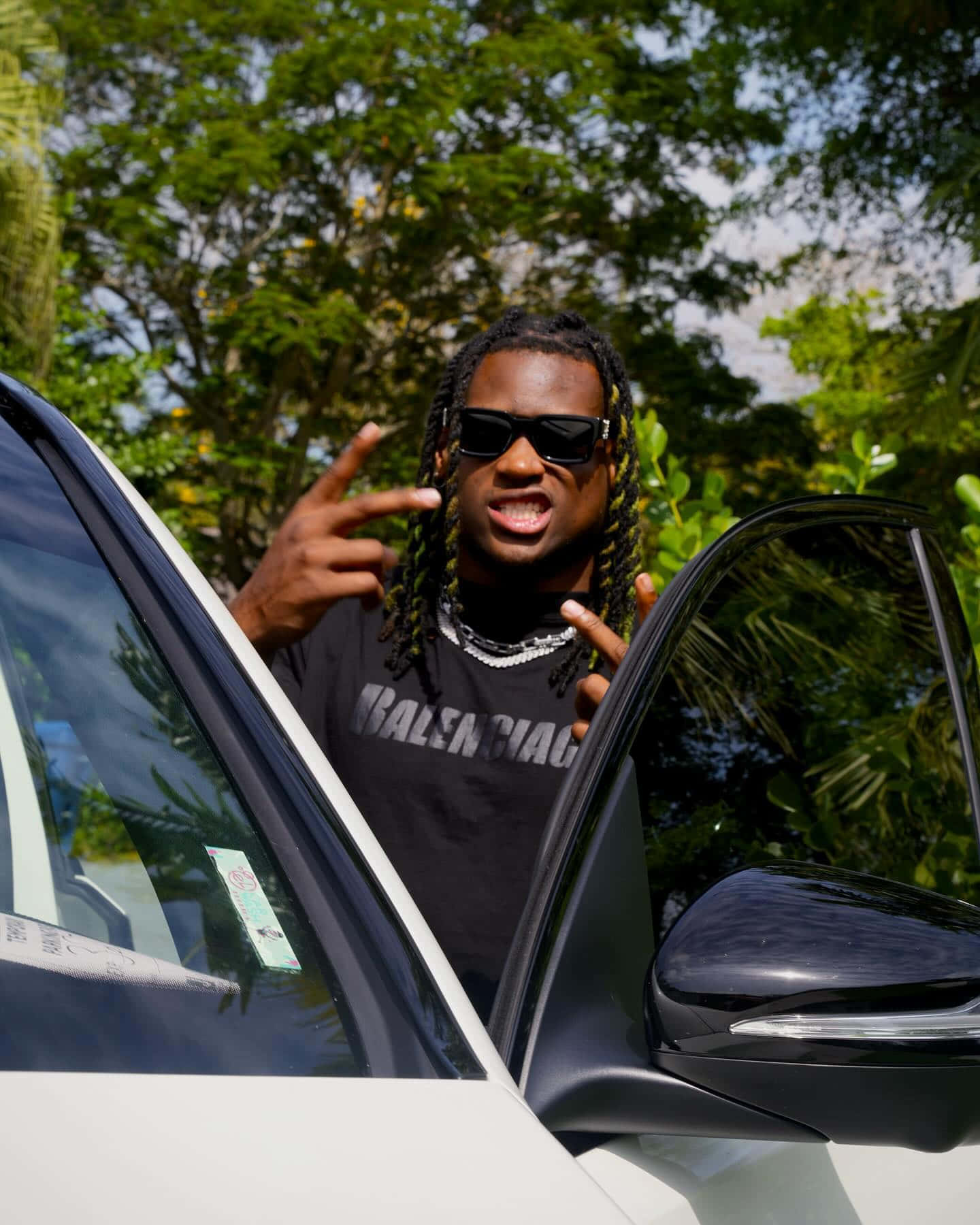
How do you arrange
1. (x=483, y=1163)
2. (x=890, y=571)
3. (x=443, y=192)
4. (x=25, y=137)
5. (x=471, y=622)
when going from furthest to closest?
(x=443, y=192), (x=25, y=137), (x=471, y=622), (x=890, y=571), (x=483, y=1163)

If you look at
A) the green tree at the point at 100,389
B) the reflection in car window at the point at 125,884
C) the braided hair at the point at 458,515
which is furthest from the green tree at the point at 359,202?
the reflection in car window at the point at 125,884

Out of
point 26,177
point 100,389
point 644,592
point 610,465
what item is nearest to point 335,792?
point 644,592

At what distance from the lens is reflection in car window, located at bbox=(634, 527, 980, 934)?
117cm

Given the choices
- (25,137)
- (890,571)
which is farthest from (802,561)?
(25,137)

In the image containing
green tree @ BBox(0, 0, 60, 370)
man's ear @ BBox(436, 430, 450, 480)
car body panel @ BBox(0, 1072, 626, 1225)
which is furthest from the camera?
green tree @ BBox(0, 0, 60, 370)

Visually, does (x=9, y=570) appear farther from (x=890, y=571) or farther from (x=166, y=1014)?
(x=890, y=571)

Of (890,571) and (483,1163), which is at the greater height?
(890,571)

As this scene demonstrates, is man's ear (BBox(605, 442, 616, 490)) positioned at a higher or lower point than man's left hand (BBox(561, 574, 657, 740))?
higher

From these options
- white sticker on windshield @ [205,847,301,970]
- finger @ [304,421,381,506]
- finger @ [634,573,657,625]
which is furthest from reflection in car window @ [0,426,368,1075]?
finger @ [634,573,657,625]

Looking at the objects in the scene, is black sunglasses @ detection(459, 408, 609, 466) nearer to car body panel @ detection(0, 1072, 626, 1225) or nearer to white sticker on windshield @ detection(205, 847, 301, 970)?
white sticker on windshield @ detection(205, 847, 301, 970)

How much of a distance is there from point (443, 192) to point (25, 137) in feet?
13.0

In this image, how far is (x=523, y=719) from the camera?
1722 mm

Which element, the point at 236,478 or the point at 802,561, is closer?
the point at 802,561

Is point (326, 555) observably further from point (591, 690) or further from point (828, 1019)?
point (828, 1019)
